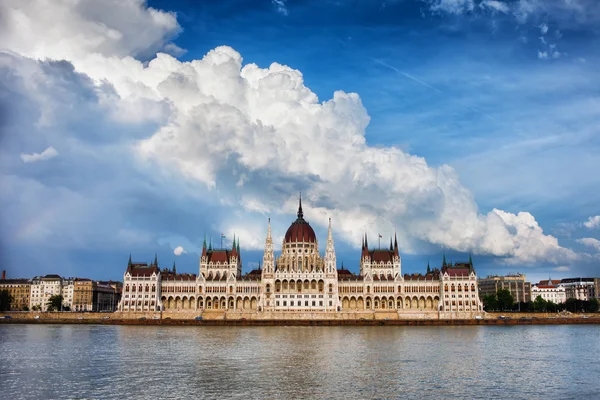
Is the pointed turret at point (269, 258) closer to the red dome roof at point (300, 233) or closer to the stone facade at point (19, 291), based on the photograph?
the red dome roof at point (300, 233)

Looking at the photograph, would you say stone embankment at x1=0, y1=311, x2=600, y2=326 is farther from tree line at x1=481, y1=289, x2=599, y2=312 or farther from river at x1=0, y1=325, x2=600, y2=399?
river at x1=0, y1=325, x2=600, y2=399

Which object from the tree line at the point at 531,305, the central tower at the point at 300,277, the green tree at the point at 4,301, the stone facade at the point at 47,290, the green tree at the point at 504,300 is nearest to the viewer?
the central tower at the point at 300,277

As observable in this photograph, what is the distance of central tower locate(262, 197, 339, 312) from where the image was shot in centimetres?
14875

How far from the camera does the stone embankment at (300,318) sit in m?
131

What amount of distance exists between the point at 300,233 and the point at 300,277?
1165cm

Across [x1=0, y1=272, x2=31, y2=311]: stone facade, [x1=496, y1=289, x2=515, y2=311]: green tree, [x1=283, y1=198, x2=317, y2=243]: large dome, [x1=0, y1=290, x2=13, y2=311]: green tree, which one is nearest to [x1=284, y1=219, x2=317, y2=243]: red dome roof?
[x1=283, y1=198, x2=317, y2=243]: large dome

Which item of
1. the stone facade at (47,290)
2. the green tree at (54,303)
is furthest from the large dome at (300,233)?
the stone facade at (47,290)

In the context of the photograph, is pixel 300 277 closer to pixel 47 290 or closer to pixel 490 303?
pixel 490 303

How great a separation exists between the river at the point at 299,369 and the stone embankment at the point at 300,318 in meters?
50.8

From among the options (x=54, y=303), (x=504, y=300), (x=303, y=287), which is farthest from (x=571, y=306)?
(x=54, y=303)

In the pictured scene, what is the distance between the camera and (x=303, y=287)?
150 m

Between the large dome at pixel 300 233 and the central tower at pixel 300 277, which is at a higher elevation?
the large dome at pixel 300 233

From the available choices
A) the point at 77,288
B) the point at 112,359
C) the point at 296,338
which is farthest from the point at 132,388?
Result: the point at 77,288

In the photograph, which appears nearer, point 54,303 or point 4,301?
point 4,301
